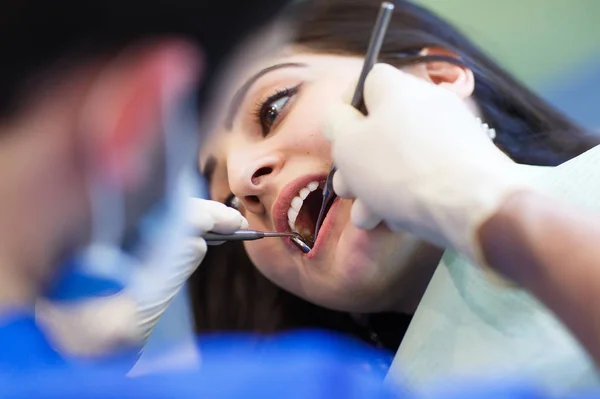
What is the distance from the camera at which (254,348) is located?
2.64 ft

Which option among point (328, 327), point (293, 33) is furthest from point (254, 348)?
point (293, 33)

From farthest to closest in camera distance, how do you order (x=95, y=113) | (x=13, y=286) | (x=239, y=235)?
(x=239, y=235) < (x=13, y=286) < (x=95, y=113)

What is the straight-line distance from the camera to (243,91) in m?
0.78

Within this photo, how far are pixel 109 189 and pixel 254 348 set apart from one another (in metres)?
0.43

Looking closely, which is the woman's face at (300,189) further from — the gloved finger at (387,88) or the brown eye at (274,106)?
the gloved finger at (387,88)

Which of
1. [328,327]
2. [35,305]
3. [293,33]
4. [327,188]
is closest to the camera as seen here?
[35,305]

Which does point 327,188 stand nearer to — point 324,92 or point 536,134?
point 324,92

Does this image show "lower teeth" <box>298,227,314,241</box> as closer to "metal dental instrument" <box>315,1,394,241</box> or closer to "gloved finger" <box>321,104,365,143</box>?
"metal dental instrument" <box>315,1,394,241</box>

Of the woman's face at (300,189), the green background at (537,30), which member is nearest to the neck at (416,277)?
the woman's face at (300,189)

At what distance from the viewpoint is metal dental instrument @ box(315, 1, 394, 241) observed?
22.8 inches

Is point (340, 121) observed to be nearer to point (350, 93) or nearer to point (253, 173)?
point (350, 93)

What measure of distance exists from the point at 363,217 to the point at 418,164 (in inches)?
4.2

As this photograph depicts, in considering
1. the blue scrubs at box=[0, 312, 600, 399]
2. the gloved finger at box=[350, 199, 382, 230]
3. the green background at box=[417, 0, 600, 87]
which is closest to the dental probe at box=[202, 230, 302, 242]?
the gloved finger at box=[350, 199, 382, 230]

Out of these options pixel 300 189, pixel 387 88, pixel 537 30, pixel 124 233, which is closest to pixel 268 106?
pixel 300 189
